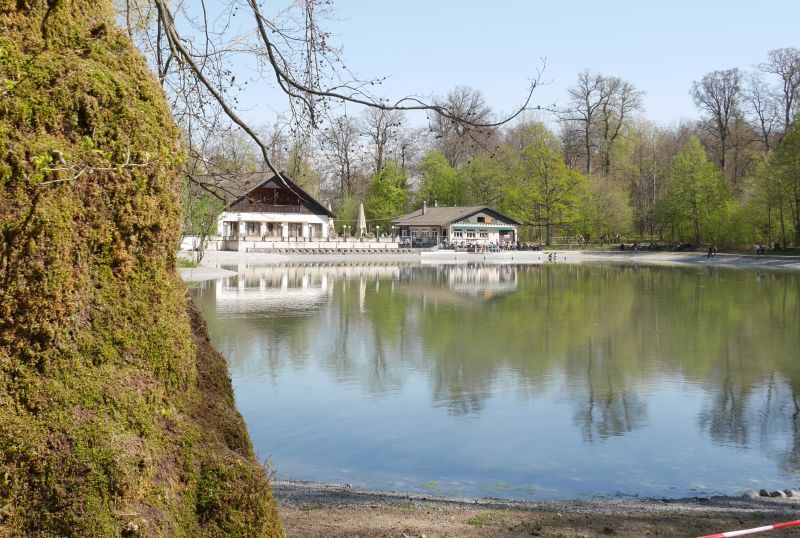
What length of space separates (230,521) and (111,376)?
0.76m

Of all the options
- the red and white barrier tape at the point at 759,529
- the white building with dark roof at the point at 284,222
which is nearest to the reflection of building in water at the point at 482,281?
the white building with dark roof at the point at 284,222

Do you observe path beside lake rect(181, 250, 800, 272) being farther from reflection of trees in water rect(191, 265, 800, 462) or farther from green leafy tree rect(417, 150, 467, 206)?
reflection of trees in water rect(191, 265, 800, 462)

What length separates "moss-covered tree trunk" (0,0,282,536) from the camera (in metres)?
2.56

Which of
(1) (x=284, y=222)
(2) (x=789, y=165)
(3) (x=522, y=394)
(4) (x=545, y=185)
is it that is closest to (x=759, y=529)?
(3) (x=522, y=394)

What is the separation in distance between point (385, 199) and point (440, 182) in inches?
266

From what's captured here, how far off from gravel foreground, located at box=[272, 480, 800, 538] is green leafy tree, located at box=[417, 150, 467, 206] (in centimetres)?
6831

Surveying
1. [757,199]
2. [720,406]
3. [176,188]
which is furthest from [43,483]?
[757,199]

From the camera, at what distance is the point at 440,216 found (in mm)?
69375

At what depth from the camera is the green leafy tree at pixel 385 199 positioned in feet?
228

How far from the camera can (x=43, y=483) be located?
257 centimetres

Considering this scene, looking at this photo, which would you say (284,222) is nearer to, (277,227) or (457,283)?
(277,227)

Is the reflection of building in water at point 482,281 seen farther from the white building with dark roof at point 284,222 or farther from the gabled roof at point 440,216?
the gabled roof at point 440,216

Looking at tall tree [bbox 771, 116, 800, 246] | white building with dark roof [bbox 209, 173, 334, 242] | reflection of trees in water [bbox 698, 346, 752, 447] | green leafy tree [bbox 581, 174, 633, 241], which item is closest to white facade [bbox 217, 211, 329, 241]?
white building with dark roof [bbox 209, 173, 334, 242]

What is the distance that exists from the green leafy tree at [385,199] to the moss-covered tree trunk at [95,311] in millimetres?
65833
